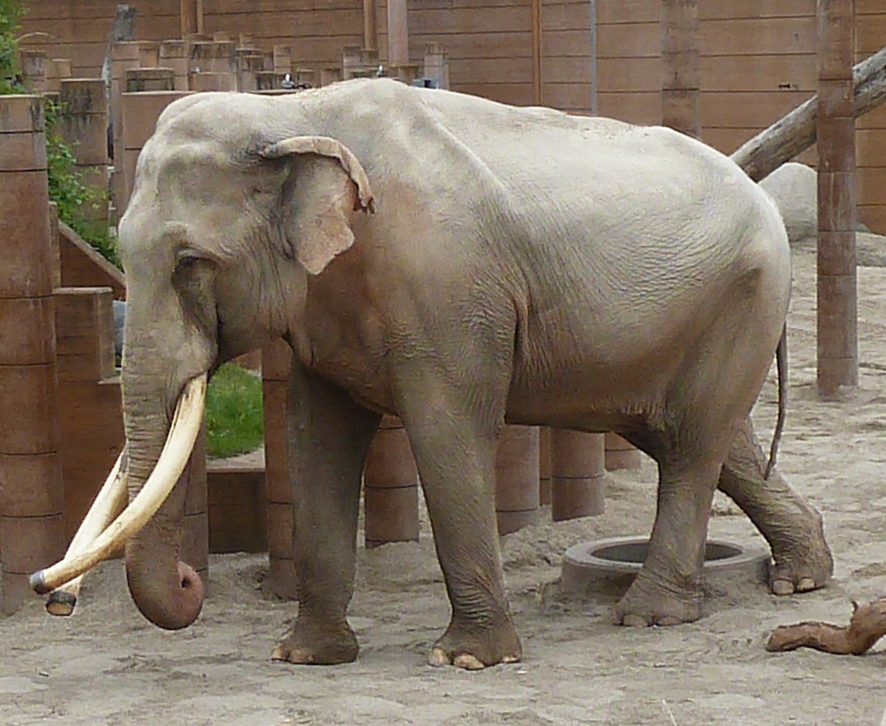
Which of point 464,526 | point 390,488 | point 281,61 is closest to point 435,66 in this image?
point 281,61

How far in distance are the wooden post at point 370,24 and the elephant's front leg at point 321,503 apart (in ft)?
32.2

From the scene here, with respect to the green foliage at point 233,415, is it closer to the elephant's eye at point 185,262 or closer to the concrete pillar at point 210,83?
the concrete pillar at point 210,83

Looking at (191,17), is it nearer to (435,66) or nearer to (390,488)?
(435,66)

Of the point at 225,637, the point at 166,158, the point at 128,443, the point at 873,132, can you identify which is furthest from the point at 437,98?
the point at 873,132

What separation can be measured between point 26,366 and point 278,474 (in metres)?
0.78

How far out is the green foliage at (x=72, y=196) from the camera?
7.51 metres

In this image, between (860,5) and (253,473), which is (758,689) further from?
(860,5)

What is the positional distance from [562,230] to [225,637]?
1.42 meters

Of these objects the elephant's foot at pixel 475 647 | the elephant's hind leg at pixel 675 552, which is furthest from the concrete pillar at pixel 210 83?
the elephant's foot at pixel 475 647

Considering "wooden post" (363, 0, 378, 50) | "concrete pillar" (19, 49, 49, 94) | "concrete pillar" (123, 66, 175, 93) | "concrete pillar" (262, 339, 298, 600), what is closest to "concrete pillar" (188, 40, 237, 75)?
"concrete pillar" (19, 49, 49, 94)

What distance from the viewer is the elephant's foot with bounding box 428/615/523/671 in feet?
15.0

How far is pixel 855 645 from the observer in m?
4.47

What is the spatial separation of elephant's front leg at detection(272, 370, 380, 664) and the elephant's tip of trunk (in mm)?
426

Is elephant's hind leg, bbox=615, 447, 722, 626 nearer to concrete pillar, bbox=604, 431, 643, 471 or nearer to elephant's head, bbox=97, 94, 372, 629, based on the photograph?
elephant's head, bbox=97, 94, 372, 629
